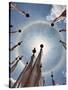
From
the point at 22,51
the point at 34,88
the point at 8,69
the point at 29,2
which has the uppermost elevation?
the point at 29,2

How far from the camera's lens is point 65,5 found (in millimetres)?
2732

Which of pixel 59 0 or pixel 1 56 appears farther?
pixel 59 0

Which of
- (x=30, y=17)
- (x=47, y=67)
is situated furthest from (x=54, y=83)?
(x=30, y=17)

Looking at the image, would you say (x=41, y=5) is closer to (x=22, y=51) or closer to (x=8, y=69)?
(x=22, y=51)

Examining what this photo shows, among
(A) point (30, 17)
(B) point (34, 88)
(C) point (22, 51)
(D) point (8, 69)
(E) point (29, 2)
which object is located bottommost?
(B) point (34, 88)

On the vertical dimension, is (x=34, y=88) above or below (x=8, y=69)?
below

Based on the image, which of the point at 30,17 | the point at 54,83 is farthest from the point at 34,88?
the point at 30,17

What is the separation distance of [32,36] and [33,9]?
0.29 metres

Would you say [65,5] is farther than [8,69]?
Yes

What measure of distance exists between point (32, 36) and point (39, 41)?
0.31 feet

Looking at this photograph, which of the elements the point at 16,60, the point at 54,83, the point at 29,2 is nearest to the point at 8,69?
the point at 16,60

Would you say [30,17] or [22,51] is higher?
[30,17]

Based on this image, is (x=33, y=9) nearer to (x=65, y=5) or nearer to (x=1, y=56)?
(x=65, y=5)

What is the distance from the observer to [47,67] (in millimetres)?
2662
